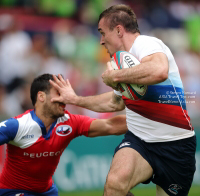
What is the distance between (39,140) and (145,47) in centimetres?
179

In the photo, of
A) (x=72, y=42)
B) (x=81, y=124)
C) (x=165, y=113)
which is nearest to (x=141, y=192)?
(x=81, y=124)

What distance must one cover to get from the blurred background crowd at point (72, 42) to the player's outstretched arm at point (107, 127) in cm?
312

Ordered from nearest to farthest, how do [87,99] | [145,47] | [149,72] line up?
[149,72], [145,47], [87,99]

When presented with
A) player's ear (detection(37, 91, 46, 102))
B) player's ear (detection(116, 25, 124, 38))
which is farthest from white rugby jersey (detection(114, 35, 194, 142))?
player's ear (detection(37, 91, 46, 102))

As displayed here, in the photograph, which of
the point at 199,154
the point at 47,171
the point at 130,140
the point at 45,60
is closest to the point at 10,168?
the point at 47,171

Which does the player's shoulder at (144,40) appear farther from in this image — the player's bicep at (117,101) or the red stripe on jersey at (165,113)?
the player's bicep at (117,101)

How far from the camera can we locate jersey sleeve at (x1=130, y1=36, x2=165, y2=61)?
4.10 meters

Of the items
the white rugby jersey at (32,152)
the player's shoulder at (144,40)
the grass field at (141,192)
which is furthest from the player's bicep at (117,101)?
the grass field at (141,192)

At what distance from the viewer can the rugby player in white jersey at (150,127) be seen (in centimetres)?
408

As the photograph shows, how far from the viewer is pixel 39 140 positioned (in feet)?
16.2

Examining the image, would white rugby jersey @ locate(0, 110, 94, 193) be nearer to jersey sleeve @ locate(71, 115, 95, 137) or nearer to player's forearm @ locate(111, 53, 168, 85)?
jersey sleeve @ locate(71, 115, 95, 137)

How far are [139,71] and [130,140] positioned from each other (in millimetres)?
957

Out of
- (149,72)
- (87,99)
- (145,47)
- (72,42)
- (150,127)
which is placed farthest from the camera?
(72,42)

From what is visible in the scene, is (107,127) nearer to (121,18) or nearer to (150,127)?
(150,127)
